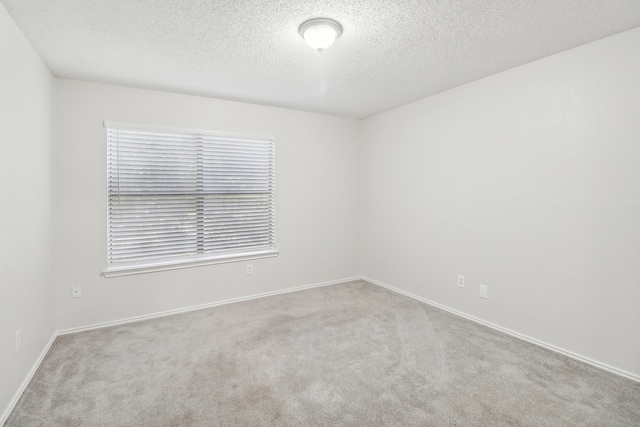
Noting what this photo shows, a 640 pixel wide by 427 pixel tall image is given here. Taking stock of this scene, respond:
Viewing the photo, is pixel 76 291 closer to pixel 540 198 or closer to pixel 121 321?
pixel 121 321

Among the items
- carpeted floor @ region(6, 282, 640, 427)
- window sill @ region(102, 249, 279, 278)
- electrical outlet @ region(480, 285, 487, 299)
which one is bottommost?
carpeted floor @ region(6, 282, 640, 427)

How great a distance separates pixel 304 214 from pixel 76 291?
103 inches

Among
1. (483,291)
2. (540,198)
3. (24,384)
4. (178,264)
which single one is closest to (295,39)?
(540,198)

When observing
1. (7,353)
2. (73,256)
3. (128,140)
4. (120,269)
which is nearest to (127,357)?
(7,353)

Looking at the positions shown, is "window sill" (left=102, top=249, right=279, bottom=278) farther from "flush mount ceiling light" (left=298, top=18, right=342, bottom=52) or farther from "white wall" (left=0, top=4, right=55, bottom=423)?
"flush mount ceiling light" (left=298, top=18, right=342, bottom=52)

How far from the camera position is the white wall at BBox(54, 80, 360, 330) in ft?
9.95

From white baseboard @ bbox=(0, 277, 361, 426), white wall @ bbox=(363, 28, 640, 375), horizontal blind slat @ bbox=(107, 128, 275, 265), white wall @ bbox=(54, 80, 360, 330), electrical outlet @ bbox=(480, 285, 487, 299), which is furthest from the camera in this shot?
horizontal blind slat @ bbox=(107, 128, 275, 265)

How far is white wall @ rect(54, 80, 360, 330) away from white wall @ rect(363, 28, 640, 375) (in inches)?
43.4

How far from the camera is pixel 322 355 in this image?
2578 mm

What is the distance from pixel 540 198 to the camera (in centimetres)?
271

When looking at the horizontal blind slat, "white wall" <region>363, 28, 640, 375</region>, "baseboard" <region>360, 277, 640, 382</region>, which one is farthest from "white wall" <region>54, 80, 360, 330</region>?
"baseboard" <region>360, 277, 640, 382</region>

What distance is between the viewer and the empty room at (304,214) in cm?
198

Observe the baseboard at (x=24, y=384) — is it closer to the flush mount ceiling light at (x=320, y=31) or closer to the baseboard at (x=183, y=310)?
the baseboard at (x=183, y=310)

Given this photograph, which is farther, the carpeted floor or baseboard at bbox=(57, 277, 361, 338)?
baseboard at bbox=(57, 277, 361, 338)
